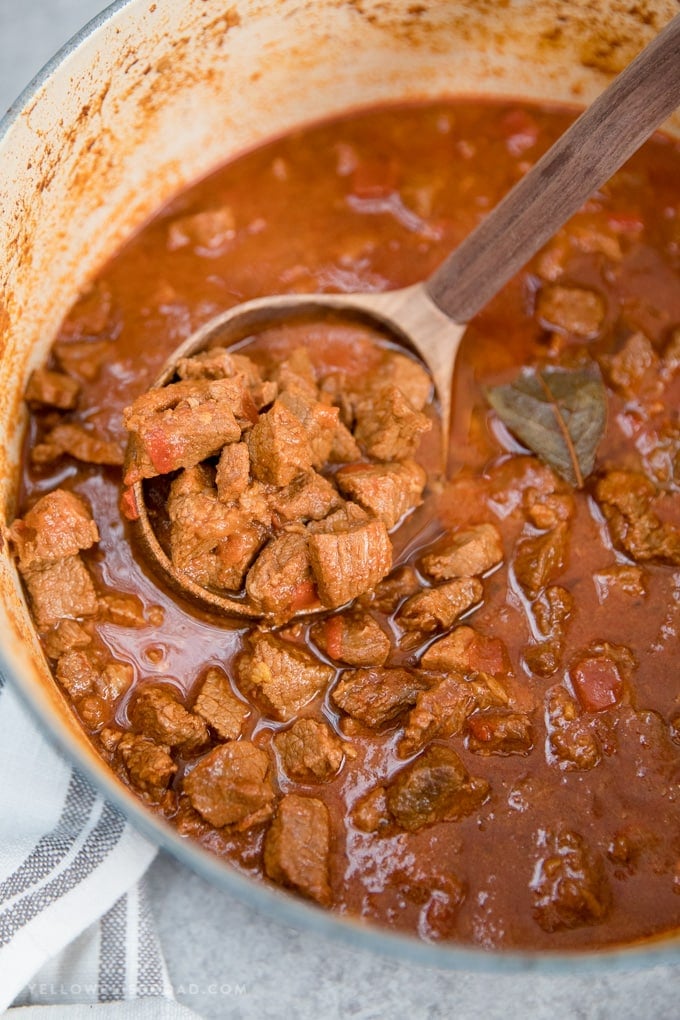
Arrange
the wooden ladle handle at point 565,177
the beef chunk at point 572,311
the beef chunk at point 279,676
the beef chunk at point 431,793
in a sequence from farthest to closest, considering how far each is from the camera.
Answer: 1. the beef chunk at point 572,311
2. the beef chunk at point 279,676
3. the beef chunk at point 431,793
4. the wooden ladle handle at point 565,177

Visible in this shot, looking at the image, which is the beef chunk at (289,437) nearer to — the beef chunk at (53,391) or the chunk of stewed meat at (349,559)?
the chunk of stewed meat at (349,559)

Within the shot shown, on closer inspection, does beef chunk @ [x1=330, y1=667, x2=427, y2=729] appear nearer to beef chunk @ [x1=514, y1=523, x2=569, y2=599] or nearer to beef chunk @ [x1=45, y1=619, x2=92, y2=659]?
beef chunk @ [x1=514, y1=523, x2=569, y2=599]

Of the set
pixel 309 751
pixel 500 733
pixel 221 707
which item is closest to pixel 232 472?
pixel 221 707

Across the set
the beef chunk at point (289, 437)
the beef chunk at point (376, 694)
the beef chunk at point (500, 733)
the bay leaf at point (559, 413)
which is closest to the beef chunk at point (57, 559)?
the beef chunk at point (289, 437)

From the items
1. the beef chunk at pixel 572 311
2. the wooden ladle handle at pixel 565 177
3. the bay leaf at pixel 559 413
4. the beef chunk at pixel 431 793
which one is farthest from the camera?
the beef chunk at pixel 572 311

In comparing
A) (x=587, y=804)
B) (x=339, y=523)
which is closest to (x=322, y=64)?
(x=339, y=523)

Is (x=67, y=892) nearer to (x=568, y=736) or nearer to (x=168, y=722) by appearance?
(x=168, y=722)

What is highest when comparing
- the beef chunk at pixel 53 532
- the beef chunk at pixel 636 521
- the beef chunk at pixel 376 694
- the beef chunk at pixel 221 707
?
the beef chunk at pixel 53 532
